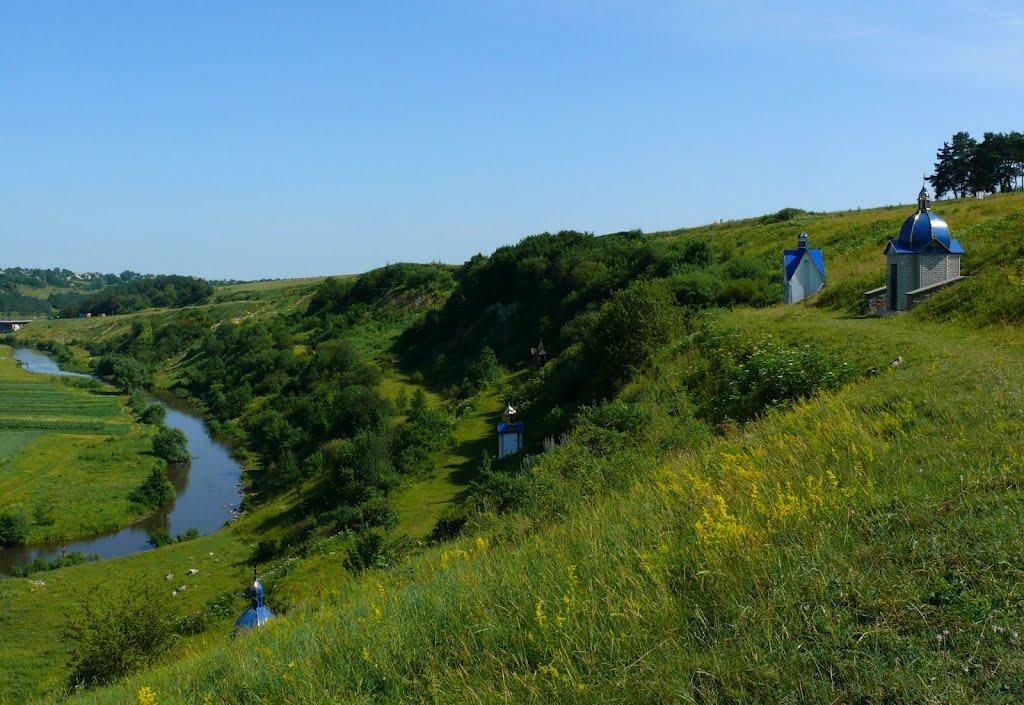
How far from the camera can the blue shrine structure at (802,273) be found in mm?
27625

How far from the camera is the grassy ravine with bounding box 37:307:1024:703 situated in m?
3.72

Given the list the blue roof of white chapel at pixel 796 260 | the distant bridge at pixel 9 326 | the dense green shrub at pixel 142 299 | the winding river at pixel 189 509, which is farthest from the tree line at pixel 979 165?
the distant bridge at pixel 9 326

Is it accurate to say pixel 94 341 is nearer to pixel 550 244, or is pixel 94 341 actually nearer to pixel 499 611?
pixel 550 244

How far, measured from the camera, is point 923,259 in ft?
63.7

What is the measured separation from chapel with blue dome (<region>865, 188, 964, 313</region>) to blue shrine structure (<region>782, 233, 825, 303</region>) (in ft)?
24.7

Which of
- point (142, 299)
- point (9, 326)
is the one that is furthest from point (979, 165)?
point (9, 326)

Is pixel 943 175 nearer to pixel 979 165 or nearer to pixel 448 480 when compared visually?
pixel 979 165

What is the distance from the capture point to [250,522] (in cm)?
3328

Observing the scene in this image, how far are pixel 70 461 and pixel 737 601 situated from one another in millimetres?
50422

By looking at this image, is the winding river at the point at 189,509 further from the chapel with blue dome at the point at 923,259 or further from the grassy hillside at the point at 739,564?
the chapel with blue dome at the point at 923,259

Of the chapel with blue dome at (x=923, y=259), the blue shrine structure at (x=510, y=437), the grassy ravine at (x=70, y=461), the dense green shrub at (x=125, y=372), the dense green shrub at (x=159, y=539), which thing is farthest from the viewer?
the dense green shrub at (x=125, y=372)

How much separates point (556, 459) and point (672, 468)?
5952 mm

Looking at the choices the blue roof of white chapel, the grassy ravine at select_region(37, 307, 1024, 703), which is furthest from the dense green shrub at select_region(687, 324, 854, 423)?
the blue roof of white chapel

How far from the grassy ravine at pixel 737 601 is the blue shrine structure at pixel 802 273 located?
21.7m
